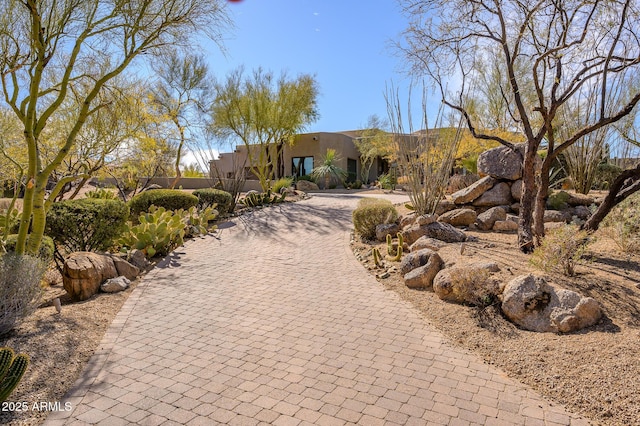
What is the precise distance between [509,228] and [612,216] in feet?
7.04

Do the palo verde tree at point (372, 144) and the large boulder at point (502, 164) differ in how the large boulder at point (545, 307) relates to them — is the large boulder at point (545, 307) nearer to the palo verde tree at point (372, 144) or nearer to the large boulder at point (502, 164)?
the large boulder at point (502, 164)

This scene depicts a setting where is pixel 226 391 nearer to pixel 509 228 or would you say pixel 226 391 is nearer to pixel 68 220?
pixel 68 220

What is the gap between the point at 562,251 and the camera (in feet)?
18.0

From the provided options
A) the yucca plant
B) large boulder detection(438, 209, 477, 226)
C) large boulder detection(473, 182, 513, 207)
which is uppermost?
the yucca plant

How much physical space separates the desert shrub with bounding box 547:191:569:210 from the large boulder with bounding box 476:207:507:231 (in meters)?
1.93

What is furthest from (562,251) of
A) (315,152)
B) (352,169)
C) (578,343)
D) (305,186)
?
(352,169)

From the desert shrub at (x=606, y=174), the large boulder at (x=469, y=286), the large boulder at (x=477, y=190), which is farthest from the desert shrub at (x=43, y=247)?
the desert shrub at (x=606, y=174)

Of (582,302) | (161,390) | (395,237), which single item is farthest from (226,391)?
(395,237)

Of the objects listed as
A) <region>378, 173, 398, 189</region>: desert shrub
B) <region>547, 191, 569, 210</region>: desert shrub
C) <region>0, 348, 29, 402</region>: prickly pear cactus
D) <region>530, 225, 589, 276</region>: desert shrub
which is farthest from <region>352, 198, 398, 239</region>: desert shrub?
<region>378, 173, 398, 189</region>: desert shrub

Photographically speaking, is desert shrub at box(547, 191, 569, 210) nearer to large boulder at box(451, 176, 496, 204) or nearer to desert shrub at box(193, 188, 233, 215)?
large boulder at box(451, 176, 496, 204)

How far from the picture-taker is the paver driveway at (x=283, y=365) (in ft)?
10.7

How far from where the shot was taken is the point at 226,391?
3.57m

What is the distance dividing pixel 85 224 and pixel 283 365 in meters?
5.29

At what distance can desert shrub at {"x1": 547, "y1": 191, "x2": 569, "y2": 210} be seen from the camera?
11.2 m
